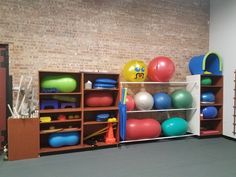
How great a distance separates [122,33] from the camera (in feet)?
17.7

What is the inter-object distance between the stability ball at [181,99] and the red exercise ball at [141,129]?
2.52ft

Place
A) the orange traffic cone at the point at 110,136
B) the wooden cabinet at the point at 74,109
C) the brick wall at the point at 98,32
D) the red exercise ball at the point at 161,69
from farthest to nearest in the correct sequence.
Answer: the red exercise ball at the point at 161,69 → the orange traffic cone at the point at 110,136 → the brick wall at the point at 98,32 → the wooden cabinet at the point at 74,109

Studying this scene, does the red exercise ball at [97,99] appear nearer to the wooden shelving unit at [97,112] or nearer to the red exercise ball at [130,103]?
the wooden shelving unit at [97,112]

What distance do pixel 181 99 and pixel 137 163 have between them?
218 cm

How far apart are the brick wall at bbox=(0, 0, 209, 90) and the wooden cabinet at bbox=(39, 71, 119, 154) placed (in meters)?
0.47

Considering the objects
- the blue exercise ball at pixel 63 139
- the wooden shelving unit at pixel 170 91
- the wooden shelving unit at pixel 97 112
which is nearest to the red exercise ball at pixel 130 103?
the wooden shelving unit at pixel 97 112

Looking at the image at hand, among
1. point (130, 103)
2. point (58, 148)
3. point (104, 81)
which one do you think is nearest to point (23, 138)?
point (58, 148)

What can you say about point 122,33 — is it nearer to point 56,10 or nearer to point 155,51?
point 155,51

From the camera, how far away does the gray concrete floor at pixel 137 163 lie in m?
3.39

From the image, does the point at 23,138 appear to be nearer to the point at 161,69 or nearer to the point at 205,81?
the point at 161,69

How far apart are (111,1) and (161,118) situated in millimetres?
3285

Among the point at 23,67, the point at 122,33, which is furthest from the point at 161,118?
the point at 23,67

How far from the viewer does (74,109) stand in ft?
14.7

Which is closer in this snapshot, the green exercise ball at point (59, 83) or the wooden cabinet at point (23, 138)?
the wooden cabinet at point (23, 138)
